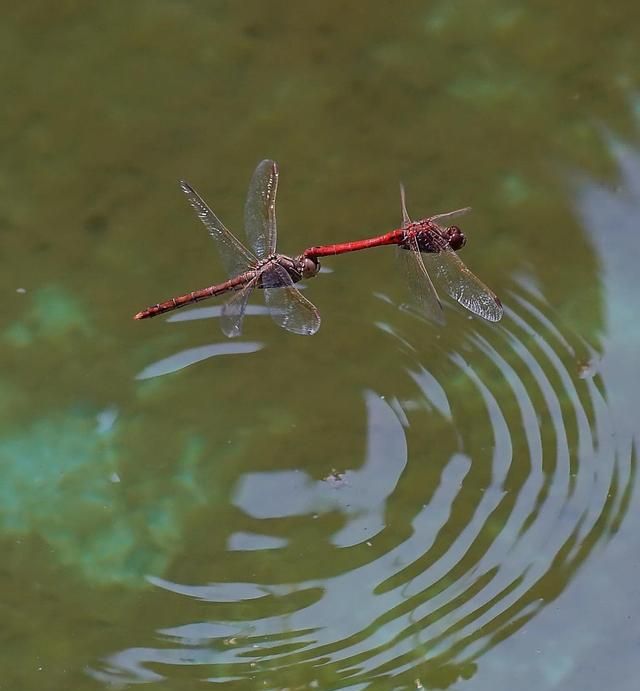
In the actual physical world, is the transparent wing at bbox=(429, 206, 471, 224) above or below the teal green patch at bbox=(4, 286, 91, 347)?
below

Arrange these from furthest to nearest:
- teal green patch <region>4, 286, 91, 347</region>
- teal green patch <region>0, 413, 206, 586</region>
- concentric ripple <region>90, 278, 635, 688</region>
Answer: teal green patch <region>4, 286, 91, 347</region> < teal green patch <region>0, 413, 206, 586</region> < concentric ripple <region>90, 278, 635, 688</region>

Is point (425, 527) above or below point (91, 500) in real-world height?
below

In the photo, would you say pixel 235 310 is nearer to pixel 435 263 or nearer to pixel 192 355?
pixel 192 355

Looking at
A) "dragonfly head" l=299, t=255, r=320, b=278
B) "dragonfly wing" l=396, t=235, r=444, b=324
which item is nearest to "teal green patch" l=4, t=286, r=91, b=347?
"dragonfly head" l=299, t=255, r=320, b=278

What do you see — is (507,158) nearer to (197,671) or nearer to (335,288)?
(335,288)

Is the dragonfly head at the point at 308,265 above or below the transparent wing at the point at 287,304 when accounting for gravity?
above

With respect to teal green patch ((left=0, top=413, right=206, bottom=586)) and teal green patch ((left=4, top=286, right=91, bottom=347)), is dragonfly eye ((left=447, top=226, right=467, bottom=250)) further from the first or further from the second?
teal green patch ((left=4, top=286, right=91, bottom=347))

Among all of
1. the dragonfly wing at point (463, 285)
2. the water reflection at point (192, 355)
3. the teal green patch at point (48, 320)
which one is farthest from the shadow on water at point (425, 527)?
the teal green patch at point (48, 320)

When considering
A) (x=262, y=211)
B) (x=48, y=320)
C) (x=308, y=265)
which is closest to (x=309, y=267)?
(x=308, y=265)

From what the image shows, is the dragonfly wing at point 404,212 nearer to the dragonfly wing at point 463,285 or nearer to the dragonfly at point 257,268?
the dragonfly wing at point 463,285
